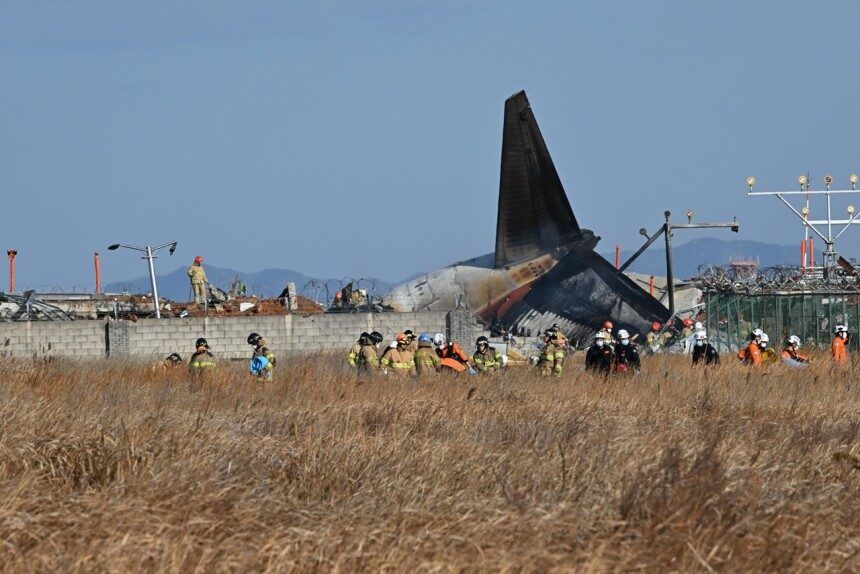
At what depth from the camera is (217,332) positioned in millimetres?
A: 44531

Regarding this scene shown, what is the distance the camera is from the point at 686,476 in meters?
12.0

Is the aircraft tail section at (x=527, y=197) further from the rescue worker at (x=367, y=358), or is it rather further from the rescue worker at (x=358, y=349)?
the rescue worker at (x=367, y=358)

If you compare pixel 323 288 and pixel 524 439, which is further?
pixel 323 288

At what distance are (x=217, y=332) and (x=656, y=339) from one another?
41.7 ft

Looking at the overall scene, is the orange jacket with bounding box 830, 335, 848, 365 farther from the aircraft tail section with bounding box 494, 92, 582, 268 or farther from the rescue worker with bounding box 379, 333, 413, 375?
the aircraft tail section with bounding box 494, 92, 582, 268

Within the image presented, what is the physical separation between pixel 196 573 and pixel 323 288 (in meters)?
37.6

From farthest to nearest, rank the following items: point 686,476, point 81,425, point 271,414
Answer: point 271,414 < point 81,425 < point 686,476

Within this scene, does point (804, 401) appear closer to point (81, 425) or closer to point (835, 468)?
point (835, 468)

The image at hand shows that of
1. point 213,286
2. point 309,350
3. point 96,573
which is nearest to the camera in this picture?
point 96,573

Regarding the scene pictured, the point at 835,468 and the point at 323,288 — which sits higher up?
the point at 323,288

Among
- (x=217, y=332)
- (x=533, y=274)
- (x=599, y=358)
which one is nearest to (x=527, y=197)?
(x=533, y=274)

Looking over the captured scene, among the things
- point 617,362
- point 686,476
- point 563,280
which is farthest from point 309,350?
point 686,476

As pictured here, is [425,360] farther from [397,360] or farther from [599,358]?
[599,358]

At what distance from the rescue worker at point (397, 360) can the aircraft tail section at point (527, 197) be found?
64.9 feet
